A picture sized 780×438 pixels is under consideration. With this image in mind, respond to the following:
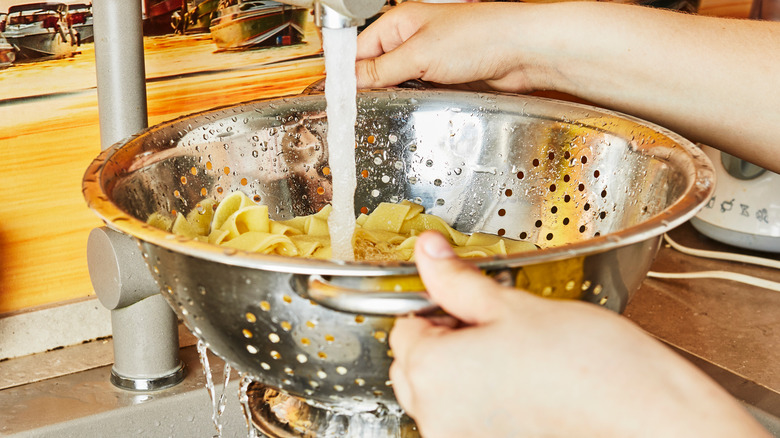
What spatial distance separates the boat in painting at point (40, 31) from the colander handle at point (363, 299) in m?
0.65

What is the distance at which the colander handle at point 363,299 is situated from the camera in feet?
1.22

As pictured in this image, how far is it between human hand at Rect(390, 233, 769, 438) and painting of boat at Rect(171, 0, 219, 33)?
699mm

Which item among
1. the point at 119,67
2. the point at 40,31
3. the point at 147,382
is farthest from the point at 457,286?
the point at 40,31

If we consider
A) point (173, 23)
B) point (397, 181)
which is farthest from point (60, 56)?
point (397, 181)

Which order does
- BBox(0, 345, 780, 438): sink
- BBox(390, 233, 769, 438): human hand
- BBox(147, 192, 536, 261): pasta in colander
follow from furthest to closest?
BBox(0, 345, 780, 438): sink → BBox(147, 192, 536, 261): pasta in colander → BBox(390, 233, 769, 438): human hand

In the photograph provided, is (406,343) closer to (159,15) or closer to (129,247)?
(129,247)

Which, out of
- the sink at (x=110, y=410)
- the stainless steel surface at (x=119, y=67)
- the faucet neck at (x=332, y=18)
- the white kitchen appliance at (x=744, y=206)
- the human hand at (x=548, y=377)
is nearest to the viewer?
the human hand at (x=548, y=377)

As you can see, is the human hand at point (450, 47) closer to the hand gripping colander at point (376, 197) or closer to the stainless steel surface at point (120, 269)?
the hand gripping colander at point (376, 197)

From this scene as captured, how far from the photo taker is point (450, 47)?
29.9 inches

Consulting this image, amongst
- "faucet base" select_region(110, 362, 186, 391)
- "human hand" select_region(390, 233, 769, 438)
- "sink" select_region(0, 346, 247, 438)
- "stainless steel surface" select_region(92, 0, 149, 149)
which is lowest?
"sink" select_region(0, 346, 247, 438)

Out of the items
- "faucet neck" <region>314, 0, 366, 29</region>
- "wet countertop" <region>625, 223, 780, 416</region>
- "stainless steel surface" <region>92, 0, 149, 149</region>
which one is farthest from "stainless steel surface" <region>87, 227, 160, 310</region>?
"wet countertop" <region>625, 223, 780, 416</region>

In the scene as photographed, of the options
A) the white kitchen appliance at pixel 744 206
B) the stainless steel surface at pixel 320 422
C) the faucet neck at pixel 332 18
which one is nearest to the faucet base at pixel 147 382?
the stainless steel surface at pixel 320 422

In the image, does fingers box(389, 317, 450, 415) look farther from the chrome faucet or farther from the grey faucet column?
the grey faucet column

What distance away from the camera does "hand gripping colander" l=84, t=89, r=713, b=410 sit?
15.8 inches
